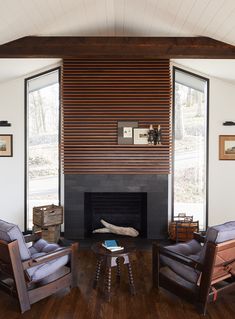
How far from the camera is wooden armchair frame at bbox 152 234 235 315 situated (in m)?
2.80

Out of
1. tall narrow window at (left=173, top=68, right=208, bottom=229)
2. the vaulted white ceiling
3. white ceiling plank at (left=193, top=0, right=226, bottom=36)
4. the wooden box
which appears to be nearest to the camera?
white ceiling plank at (left=193, top=0, right=226, bottom=36)

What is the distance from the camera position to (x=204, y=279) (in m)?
2.85

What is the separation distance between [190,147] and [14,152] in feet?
10.6

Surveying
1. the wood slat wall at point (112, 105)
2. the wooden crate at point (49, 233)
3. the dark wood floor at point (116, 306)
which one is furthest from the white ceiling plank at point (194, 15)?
the wooden crate at point (49, 233)

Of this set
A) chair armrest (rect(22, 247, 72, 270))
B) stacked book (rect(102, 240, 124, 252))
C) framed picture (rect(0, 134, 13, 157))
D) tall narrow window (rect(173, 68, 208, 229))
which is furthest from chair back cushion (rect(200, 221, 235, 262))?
framed picture (rect(0, 134, 13, 157))

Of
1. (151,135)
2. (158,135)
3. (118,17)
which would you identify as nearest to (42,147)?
(151,135)

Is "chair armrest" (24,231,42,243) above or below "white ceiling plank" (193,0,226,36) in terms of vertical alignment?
below

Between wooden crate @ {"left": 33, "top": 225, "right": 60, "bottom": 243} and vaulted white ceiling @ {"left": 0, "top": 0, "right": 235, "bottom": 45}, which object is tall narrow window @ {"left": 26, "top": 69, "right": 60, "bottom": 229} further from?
vaulted white ceiling @ {"left": 0, "top": 0, "right": 235, "bottom": 45}

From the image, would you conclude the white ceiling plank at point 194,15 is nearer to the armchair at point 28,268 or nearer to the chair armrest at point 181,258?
the chair armrest at point 181,258

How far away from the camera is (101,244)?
11.6 feet

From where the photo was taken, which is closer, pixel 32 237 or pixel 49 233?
pixel 32 237

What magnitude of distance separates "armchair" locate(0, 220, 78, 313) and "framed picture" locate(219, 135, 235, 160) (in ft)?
10.8

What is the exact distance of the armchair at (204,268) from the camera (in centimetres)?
282

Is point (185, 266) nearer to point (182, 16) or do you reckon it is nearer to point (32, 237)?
point (32, 237)
